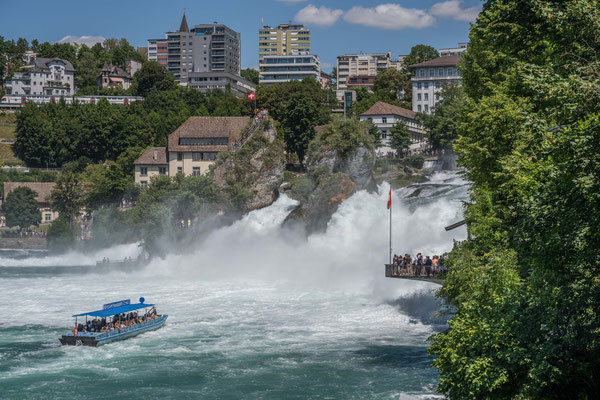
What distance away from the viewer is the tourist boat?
4069 cm

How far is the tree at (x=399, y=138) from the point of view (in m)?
107

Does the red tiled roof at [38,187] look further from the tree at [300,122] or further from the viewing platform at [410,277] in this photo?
the viewing platform at [410,277]

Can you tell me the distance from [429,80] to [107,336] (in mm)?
106882

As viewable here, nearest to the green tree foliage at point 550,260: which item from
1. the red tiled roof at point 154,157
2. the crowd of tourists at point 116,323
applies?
the crowd of tourists at point 116,323

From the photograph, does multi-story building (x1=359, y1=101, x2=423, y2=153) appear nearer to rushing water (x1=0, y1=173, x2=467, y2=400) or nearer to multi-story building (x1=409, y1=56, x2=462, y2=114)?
multi-story building (x1=409, y1=56, x2=462, y2=114)

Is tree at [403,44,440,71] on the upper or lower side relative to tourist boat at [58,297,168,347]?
upper

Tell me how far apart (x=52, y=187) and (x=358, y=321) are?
84.0 metres

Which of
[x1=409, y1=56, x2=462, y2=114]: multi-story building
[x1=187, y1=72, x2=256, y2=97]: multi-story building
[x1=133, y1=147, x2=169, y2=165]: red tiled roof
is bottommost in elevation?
[x1=133, y1=147, x2=169, y2=165]: red tiled roof

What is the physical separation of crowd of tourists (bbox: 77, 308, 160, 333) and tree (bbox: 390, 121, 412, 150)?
6757 cm

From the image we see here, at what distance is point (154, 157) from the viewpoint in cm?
10300

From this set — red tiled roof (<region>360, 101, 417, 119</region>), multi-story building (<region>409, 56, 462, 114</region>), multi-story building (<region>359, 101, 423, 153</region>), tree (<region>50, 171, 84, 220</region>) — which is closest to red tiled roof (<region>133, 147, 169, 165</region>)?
tree (<region>50, 171, 84, 220</region>)

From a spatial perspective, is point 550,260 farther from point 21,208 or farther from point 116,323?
point 21,208

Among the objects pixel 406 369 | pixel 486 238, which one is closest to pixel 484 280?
pixel 486 238

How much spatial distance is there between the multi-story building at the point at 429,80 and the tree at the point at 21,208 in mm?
71353
